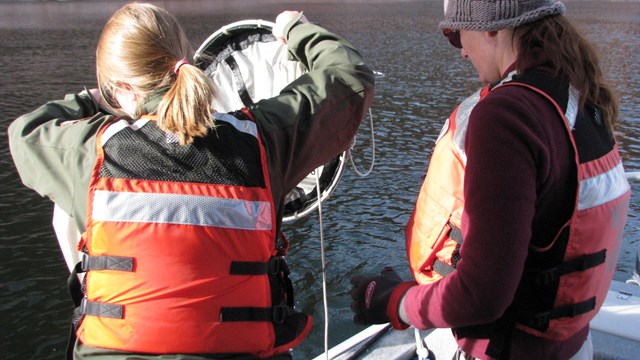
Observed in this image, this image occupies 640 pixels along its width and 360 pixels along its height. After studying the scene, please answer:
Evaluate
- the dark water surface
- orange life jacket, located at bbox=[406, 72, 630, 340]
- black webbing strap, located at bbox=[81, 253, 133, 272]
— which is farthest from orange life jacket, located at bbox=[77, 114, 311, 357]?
the dark water surface

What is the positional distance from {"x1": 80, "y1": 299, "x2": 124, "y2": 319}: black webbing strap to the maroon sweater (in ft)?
3.52

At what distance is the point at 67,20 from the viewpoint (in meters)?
41.0

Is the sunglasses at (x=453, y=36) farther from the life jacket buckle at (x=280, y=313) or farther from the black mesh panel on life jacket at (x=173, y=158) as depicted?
the life jacket buckle at (x=280, y=313)

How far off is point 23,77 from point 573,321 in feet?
76.0

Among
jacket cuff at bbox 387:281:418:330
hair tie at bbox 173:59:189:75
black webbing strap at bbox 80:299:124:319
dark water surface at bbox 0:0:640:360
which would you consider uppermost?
hair tie at bbox 173:59:189:75

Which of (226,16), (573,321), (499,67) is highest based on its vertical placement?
(499,67)

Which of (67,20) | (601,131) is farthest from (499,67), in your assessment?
(67,20)

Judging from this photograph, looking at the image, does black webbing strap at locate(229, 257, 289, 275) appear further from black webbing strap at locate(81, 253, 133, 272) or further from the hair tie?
the hair tie

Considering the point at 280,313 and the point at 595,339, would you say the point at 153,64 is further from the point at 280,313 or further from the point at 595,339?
the point at 595,339

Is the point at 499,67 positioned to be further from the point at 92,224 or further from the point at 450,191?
the point at 92,224

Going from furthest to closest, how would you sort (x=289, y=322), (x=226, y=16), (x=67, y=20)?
(x=226, y=16) < (x=67, y=20) < (x=289, y=322)

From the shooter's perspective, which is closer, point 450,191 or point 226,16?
point 450,191

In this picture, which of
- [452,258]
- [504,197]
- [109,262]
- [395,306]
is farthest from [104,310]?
[504,197]

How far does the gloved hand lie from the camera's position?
203 centimetres
